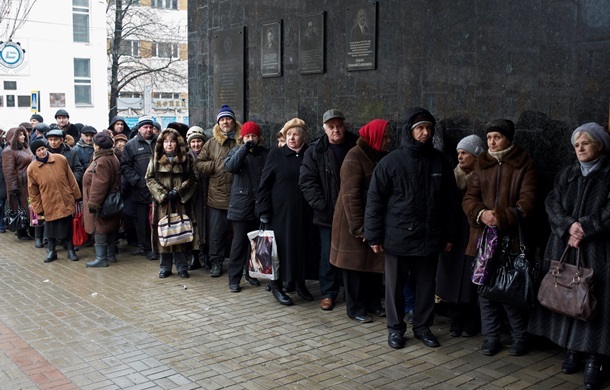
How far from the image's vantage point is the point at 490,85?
6.57 m

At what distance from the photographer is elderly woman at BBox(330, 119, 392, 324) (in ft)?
21.0

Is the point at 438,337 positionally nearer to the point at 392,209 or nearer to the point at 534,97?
the point at 392,209

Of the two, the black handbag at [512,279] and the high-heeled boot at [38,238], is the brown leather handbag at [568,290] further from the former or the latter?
the high-heeled boot at [38,238]

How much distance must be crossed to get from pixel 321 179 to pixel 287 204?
1.72ft

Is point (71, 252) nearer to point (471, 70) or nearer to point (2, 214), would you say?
point (2, 214)

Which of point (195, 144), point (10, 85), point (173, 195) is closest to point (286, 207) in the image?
point (173, 195)

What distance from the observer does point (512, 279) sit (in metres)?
5.50

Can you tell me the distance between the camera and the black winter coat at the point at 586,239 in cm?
507

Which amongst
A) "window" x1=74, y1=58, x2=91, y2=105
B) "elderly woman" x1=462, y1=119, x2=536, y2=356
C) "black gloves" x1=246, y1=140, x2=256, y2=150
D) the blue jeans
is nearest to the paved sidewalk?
"elderly woman" x1=462, y1=119, x2=536, y2=356

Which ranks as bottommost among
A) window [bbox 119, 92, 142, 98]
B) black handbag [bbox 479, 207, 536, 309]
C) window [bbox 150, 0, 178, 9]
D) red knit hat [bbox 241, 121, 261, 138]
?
black handbag [bbox 479, 207, 536, 309]

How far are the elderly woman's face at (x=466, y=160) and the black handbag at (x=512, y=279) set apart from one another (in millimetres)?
849

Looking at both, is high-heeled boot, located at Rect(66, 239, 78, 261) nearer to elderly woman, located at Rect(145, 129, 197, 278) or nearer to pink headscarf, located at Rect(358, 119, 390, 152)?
elderly woman, located at Rect(145, 129, 197, 278)

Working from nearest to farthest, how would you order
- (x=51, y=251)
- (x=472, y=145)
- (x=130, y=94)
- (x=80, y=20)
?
(x=472, y=145), (x=51, y=251), (x=80, y=20), (x=130, y=94)

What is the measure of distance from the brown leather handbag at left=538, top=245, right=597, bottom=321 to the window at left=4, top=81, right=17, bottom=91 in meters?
30.7
